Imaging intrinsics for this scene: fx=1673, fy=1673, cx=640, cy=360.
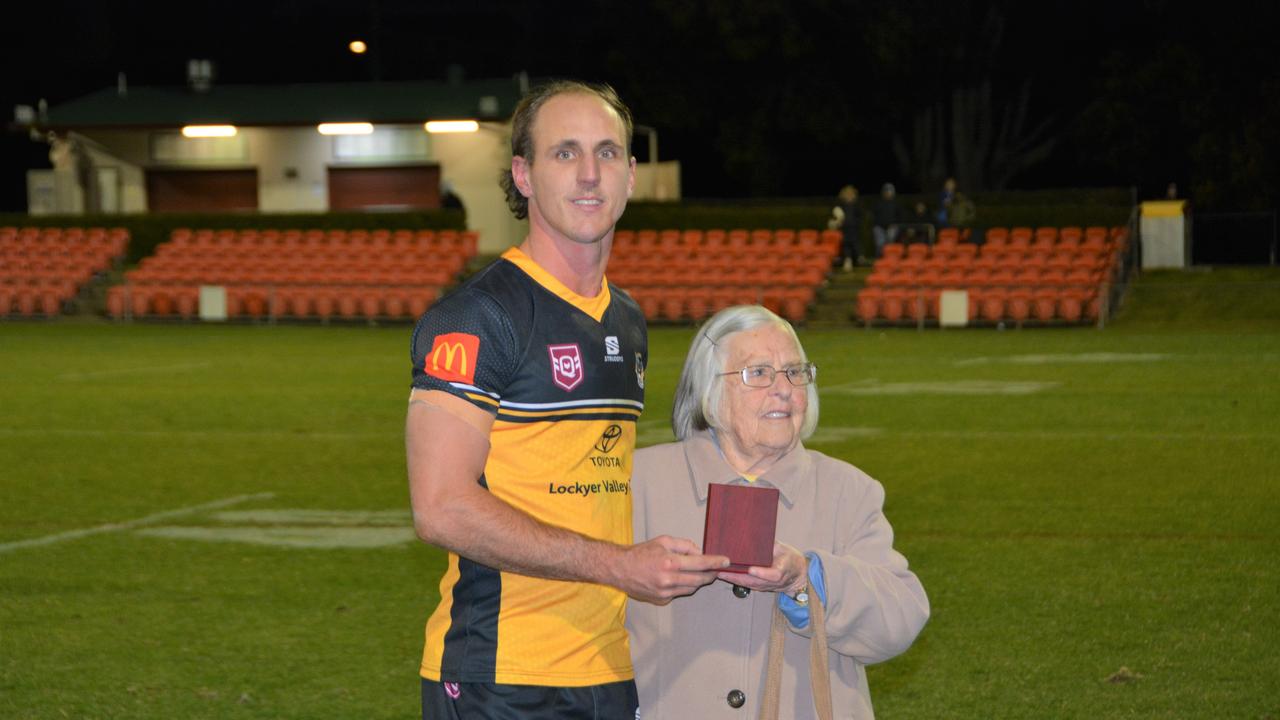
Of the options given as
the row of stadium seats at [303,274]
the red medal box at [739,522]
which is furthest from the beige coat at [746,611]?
the row of stadium seats at [303,274]

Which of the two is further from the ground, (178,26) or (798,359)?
(178,26)

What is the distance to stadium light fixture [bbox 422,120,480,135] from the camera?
138ft

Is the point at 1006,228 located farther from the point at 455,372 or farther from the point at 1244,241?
the point at 455,372

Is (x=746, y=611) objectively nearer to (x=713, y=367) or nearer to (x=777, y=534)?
(x=777, y=534)

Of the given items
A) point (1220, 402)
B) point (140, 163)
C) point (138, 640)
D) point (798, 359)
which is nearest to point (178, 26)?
point (140, 163)

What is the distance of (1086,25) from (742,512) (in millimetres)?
47466

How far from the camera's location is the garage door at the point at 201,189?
4478 centimetres

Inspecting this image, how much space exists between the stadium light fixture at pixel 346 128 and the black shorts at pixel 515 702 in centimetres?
4041

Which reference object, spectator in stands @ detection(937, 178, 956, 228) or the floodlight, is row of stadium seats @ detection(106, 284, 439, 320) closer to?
the floodlight

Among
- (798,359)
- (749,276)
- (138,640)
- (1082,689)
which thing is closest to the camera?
(798,359)

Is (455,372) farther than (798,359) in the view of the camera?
No

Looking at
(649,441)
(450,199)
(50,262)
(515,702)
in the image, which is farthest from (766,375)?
(50,262)

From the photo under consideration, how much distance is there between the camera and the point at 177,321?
111ft

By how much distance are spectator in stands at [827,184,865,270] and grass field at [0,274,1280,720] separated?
1256cm
